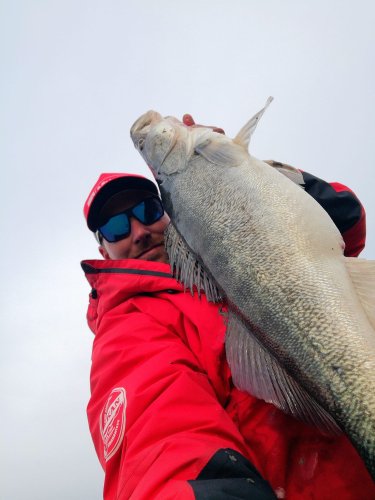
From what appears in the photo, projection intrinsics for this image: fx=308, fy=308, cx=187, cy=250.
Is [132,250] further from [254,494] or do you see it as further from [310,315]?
[254,494]

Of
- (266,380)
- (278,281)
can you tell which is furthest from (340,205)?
(266,380)

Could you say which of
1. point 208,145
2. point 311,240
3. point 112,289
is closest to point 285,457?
point 311,240

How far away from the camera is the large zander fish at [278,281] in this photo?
1.29 m

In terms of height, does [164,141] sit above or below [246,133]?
above

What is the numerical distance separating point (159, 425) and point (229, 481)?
43 cm

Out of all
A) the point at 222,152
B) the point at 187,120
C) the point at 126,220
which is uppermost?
the point at 187,120

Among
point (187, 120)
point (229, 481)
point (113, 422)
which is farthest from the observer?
point (187, 120)

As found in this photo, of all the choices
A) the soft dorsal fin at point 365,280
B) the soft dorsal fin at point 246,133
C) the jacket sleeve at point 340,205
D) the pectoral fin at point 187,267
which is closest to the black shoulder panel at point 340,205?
the jacket sleeve at point 340,205

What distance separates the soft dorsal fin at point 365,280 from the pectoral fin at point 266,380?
0.48 meters

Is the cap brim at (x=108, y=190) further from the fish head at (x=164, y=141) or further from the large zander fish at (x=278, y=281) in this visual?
the large zander fish at (x=278, y=281)

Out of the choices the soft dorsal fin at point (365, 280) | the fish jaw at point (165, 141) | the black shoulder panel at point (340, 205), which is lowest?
the soft dorsal fin at point (365, 280)

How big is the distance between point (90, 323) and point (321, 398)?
241 cm

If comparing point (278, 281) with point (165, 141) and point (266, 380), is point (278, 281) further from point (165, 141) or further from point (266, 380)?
point (165, 141)

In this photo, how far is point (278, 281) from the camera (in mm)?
1576
